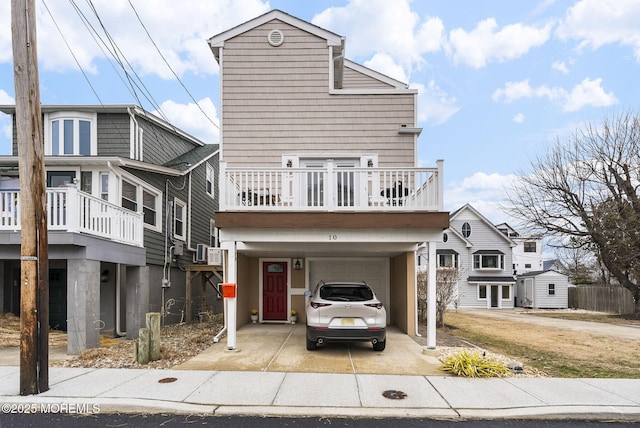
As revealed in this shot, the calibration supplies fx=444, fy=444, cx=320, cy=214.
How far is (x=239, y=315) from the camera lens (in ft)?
39.6

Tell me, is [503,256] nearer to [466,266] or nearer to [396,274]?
[466,266]

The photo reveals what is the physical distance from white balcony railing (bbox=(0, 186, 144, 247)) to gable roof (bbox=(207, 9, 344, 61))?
5.37 m

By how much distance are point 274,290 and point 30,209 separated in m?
8.38

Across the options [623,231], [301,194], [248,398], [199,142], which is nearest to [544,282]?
[623,231]

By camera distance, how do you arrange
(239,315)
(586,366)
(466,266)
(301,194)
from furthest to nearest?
(466,266) → (239,315) → (301,194) → (586,366)

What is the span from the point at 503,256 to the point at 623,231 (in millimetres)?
11281

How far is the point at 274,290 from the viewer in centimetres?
1352

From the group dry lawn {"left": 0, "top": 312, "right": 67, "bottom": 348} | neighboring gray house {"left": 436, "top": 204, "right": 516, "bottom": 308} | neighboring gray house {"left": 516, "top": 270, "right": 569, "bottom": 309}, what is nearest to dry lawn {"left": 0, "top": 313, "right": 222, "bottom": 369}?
dry lawn {"left": 0, "top": 312, "right": 67, "bottom": 348}

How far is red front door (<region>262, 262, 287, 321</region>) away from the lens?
1346cm

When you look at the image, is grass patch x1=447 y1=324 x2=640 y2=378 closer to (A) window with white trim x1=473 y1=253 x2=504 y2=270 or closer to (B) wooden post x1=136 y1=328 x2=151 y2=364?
(B) wooden post x1=136 y1=328 x2=151 y2=364

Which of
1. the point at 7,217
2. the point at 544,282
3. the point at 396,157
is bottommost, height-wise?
the point at 544,282

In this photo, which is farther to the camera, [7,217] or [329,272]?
[329,272]

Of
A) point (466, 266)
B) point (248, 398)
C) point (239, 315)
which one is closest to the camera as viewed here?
point (248, 398)

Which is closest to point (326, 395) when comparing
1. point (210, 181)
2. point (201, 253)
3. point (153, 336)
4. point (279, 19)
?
point (153, 336)
